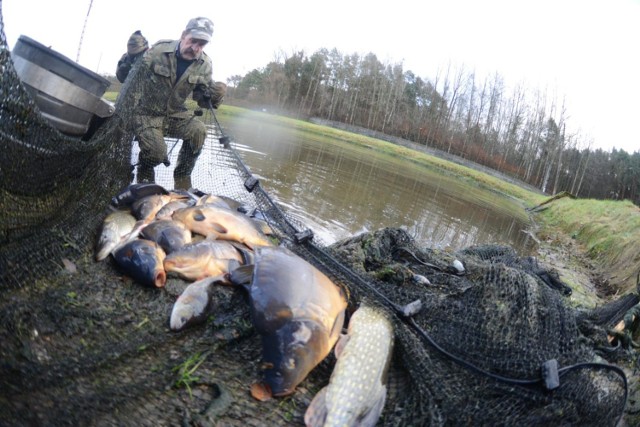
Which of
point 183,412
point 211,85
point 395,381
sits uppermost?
point 211,85

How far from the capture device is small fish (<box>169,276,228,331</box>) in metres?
2.81

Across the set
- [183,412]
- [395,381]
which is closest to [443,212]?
[395,381]

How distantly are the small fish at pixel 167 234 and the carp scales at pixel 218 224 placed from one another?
0.20 metres

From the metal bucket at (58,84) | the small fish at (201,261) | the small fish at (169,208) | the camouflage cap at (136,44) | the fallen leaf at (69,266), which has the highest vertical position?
the camouflage cap at (136,44)

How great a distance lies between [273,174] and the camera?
1109 cm

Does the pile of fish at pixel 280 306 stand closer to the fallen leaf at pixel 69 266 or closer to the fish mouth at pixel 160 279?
the fish mouth at pixel 160 279

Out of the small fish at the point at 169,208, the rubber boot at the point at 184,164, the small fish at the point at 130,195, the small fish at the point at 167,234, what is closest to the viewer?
the small fish at the point at 167,234

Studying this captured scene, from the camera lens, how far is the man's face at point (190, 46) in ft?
19.5

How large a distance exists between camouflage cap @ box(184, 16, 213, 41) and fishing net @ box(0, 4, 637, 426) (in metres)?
3.04

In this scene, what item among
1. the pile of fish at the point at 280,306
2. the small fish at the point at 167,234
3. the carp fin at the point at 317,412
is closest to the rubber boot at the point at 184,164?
the pile of fish at the point at 280,306

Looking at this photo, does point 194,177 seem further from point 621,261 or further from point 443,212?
point 621,261

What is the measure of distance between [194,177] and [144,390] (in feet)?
20.2

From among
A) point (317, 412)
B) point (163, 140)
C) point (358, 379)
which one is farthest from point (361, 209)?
point (317, 412)

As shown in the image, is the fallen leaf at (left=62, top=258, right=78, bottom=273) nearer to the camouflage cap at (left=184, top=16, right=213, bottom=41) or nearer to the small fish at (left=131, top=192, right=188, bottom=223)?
the small fish at (left=131, top=192, right=188, bottom=223)
